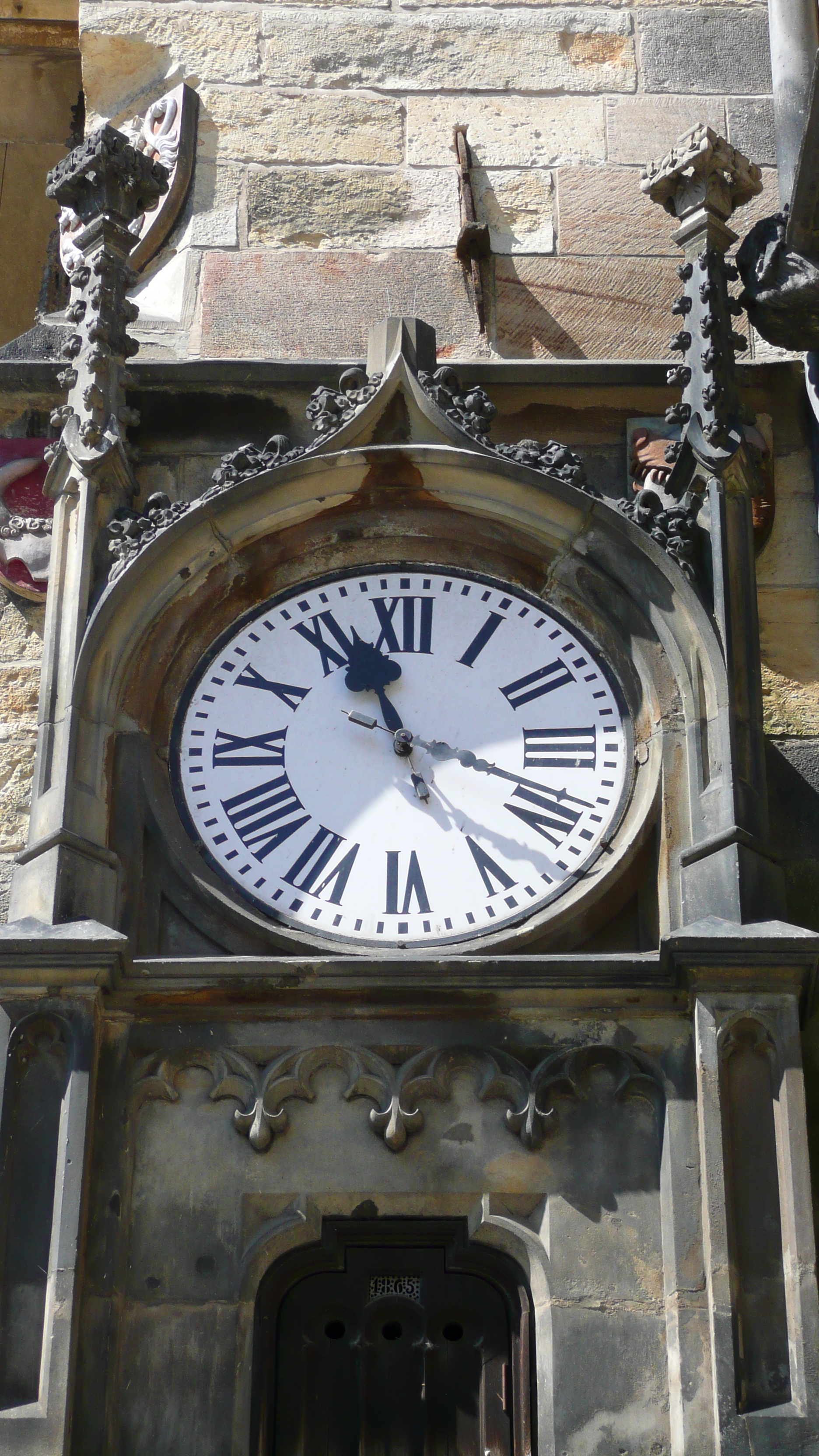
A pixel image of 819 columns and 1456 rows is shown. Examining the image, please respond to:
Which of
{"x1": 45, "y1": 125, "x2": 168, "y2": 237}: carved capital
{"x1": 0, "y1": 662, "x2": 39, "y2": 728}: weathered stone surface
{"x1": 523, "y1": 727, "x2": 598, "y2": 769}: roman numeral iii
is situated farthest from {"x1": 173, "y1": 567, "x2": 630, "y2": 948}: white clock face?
{"x1": 45, "y1": 125, "x2": 168, "y2": 237}: carved capital

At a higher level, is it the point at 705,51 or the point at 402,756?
the point at 705,51

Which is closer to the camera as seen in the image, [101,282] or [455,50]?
[101,282]

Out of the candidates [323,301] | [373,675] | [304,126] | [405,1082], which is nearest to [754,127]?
[304,126]

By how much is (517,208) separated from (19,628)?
2.13 metres

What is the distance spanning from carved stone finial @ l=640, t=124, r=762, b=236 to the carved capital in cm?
145

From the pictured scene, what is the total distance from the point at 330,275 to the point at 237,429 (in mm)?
777

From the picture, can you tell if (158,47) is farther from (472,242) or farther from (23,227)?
(23,227)

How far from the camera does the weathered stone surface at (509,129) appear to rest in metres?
8.23

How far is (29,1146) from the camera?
6141 millimetres

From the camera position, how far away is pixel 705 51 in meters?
8.43

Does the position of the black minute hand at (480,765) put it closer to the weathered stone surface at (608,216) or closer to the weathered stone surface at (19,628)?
the weathered stone surface at (19,628)

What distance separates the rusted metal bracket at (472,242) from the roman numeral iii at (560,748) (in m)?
1.62

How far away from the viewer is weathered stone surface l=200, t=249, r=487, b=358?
782 cm

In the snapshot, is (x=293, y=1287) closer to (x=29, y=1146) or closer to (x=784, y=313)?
(x=29, y=1146)
